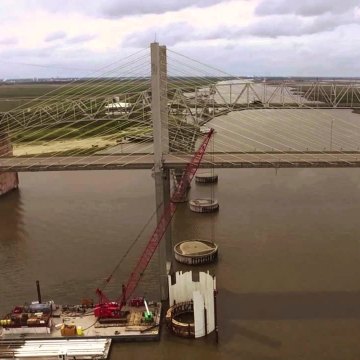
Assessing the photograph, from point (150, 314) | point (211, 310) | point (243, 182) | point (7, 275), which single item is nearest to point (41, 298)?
point (7, 275)

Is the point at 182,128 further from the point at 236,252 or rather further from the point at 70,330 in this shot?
the point at 70,330

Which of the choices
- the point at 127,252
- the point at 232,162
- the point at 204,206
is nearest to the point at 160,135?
the point at 232,162

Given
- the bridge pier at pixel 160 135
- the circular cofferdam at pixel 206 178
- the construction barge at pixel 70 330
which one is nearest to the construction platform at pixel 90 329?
the construction barge at pixel 70 330

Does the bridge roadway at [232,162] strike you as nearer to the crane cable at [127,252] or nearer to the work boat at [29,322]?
the crane cable at [127,252]

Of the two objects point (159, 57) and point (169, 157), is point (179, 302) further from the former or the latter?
point (159, 57)

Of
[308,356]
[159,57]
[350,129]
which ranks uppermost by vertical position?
[159,57]

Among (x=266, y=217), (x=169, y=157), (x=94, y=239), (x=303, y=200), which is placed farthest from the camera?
(x=303, y=200)
